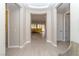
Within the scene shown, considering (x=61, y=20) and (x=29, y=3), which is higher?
(x=29, y=3)

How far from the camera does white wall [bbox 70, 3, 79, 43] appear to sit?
6.77 ft

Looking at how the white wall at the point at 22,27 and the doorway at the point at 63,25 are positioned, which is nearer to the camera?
the doorway at the point at 63,25

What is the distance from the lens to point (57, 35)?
7.62 ft

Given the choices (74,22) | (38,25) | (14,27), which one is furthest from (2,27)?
(74,22)

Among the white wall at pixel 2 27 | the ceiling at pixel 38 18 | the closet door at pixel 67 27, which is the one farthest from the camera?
the ceiling at pixel 38 18

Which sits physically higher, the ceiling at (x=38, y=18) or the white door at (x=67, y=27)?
the ceiling at (x=38, y=18)

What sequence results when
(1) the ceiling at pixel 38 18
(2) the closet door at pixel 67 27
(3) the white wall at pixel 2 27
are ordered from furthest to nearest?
(1) the ceiling at pixel 38 18 < (2) the closet door at pixel 67 27 < (3) the white wall at pixel 2 27

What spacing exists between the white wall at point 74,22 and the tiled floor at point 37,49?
26 cm

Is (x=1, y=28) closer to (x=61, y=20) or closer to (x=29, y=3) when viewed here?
(x=29, y=3)

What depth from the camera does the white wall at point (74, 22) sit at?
2.06m

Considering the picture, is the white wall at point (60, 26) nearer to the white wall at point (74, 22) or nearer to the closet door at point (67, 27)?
the closet door at point (67, 27)

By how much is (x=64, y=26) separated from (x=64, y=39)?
0.72 ft

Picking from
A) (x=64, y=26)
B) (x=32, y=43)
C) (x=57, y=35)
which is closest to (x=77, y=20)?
(x=64, y=26)

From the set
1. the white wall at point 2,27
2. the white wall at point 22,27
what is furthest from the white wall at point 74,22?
the white wall at point 2,27
